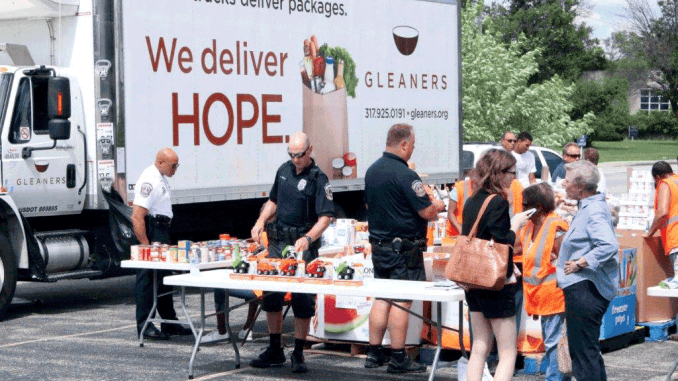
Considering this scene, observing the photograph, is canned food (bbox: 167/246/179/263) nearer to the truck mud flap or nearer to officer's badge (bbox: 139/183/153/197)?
officer's badge (bbox: 139/183/153/197)

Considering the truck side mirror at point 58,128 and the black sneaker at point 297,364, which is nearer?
the black sneaker at point 297,364

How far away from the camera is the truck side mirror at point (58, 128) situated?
475 inches

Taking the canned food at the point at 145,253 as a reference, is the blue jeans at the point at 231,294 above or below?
below

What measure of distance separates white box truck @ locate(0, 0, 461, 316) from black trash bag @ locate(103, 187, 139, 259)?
5 cm

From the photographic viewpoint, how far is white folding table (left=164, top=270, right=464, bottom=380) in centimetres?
770

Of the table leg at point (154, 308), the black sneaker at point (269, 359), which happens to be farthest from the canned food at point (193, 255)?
the black sneaker at point (269, 359)

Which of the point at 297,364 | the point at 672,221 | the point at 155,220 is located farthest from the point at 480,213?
the point at 155,220

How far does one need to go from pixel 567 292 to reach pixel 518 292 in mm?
1225

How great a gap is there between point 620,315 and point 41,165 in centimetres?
620

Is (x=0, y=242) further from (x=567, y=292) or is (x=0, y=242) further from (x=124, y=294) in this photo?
(x=567, y=292)

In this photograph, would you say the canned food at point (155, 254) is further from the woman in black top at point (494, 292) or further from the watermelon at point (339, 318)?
the woman in black top at point (494, 292)

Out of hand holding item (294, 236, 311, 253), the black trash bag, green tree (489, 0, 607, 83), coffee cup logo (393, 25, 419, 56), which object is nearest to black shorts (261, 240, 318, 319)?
hand holding item (294, 236, 311, 253)

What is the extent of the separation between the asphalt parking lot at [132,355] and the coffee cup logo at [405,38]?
5178 mm

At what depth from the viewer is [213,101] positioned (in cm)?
1327
